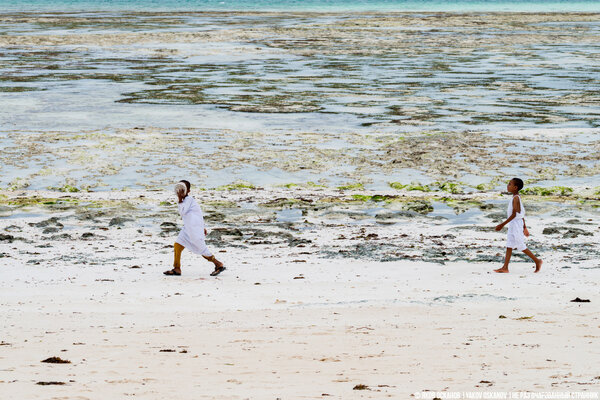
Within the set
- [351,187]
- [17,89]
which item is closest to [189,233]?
[351,187]

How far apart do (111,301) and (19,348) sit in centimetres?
188

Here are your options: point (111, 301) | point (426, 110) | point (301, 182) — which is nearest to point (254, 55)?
point (426, 110)

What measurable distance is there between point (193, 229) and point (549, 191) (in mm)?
6898

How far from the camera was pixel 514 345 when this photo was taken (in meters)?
7.15

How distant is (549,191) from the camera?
48.6 ft

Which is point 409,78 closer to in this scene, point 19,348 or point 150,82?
point 150,82

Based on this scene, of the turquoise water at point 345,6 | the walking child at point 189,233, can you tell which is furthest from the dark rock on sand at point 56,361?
the turquoise water at point 345,6

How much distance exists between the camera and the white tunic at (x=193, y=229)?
1020cm

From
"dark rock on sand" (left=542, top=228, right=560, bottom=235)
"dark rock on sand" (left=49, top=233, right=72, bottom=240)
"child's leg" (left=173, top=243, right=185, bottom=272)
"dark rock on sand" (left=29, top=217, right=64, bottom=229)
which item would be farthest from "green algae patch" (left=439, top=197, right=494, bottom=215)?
"dark rock on sand" (left=29, top=217, right=64, bottom=229)

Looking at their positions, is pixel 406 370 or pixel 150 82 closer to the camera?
pixel 406 370

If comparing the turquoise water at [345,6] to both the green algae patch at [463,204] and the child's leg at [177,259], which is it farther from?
the child's leg at [177,259]

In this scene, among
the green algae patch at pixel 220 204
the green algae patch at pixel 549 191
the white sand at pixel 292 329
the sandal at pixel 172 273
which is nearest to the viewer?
the white sand at pixel 292 329

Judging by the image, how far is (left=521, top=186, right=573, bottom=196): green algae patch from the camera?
14688mm

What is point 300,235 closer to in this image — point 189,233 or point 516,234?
Result: point 189,233
